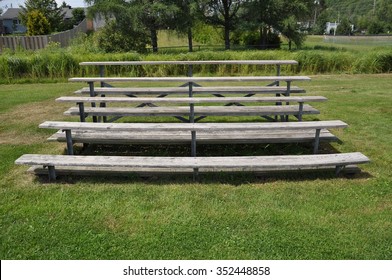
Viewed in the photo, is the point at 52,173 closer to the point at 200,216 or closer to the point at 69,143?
the point at 69,143

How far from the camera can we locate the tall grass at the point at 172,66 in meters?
11.3

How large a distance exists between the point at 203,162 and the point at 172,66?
8.39 meters

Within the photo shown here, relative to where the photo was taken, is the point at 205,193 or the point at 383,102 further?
the point at 383,102

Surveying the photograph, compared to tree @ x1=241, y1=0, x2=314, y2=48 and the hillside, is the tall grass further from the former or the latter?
the hillside

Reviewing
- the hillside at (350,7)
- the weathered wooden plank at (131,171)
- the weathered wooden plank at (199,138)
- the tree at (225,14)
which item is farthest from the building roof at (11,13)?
the hillside at (350,7)


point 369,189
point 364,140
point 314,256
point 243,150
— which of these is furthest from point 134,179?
point 364,140

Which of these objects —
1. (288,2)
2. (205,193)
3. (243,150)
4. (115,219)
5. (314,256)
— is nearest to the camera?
(314,256)

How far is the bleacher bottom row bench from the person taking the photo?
3658 mm

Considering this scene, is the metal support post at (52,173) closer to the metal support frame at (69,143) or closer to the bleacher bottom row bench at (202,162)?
the bleacher bottom row bench at (202,162)

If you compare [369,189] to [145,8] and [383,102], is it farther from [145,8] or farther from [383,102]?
[145,8]

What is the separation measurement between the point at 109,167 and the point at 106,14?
19761mm

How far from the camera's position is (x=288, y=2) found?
1005 inches

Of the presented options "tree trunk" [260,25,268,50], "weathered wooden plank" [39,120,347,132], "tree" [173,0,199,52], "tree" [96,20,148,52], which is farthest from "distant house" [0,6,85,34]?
"weathered wooden plank" [39,120,347,132]

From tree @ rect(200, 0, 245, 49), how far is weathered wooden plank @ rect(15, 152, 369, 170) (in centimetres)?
2373
